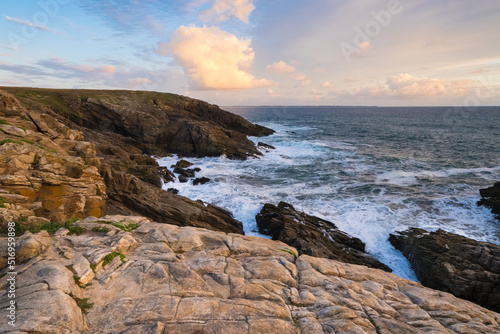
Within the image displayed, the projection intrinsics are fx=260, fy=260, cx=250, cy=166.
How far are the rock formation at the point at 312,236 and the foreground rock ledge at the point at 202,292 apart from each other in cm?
676

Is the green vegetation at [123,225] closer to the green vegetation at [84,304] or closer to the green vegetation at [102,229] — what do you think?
the green vegetation at [102,229]

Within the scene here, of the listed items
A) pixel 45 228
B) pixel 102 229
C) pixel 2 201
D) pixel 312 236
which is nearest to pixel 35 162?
pixel 2 201

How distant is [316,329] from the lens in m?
6.80

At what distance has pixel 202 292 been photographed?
25.0 ft

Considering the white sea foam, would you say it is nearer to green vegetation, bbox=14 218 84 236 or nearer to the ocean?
the ocean

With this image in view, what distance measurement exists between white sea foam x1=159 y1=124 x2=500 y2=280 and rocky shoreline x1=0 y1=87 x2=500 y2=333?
2763mm

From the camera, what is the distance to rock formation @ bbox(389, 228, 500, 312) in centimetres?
1351

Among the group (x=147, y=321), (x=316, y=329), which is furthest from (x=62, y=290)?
(x=316, y=329)

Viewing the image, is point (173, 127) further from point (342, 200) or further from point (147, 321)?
point (147, 321)

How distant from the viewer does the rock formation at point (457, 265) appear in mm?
13508

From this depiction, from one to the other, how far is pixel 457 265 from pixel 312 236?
27.2 feet

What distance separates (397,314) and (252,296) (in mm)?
4420

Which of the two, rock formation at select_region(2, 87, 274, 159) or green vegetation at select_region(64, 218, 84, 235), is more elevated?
rock formation at select_region(2, 87, 274, 159)
